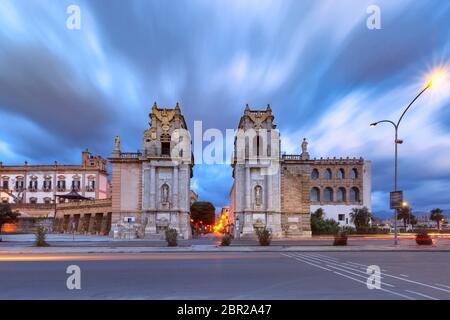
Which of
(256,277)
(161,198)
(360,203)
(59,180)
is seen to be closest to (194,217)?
(59,180)

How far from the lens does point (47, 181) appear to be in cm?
9394

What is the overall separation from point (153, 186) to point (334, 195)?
4943 cm

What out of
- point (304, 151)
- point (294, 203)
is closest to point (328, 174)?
point (304, 151)

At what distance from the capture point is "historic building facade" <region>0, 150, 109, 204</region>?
306ft

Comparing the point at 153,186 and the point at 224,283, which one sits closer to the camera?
the point at 224,283

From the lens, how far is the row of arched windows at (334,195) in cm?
8875

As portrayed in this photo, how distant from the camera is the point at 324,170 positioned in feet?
294

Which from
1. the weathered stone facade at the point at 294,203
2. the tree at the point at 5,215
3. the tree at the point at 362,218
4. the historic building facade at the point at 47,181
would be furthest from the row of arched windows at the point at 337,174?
the tree at the point at 5,215

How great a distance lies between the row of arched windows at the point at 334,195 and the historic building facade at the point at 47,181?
52077 mm

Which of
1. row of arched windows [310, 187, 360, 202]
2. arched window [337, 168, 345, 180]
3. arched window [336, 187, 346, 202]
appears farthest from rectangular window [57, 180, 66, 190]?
arched window [337, 168, 345, 180]

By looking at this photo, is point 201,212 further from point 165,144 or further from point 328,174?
point 165,144

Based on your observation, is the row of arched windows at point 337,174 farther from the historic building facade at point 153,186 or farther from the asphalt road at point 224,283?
the asphalt road at point 224,283

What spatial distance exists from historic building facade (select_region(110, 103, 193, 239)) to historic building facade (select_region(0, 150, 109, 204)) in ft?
137

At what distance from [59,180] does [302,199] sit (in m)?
63.4
